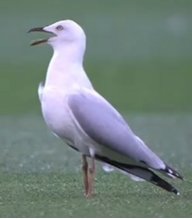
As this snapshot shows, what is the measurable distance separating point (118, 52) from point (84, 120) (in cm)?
2222

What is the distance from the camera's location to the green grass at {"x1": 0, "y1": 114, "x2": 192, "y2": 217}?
28.5 feet

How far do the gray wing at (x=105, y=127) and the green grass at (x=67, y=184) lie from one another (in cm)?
34

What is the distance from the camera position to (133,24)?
34906 mm

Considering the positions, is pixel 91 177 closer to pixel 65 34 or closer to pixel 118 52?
pixel 65 34

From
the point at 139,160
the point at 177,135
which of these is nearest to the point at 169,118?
the point at 177,135

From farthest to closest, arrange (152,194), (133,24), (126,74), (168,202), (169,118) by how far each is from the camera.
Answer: (133,24) < (126,74) < (169,118) < (152,194) < (168,202)

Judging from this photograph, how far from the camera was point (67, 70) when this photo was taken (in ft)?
30.9

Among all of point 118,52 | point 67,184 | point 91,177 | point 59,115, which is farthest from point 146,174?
point 118,52

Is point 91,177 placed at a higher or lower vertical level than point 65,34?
lower

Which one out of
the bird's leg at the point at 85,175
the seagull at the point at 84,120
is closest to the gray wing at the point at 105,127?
the seagull at the point at 84,120

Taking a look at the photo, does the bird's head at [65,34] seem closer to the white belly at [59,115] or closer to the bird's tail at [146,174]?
the white belly at [59,115]

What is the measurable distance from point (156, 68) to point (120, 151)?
1931 centimetres

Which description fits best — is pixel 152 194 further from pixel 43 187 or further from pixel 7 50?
pixel 7 50

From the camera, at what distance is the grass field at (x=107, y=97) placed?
924 centimetres
